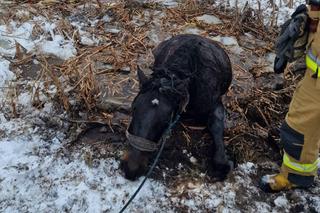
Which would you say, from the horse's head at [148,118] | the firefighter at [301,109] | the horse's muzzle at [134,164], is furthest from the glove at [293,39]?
the horse's muzzle at [134,164]

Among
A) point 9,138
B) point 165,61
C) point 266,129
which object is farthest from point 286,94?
point 9,138

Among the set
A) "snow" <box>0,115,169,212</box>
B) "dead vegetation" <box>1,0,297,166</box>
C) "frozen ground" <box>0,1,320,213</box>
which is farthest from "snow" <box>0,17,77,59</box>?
"snow" <box>0,115,169,212</box>

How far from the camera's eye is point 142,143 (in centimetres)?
352

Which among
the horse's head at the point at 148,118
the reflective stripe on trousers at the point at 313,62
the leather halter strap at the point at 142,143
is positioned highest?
the reflective stripe on trousers at the point at 313,62

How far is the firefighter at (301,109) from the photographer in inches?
133

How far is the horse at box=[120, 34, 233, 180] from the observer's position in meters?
3.53

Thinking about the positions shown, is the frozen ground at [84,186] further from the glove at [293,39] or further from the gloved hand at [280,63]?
the glove at [293,39]

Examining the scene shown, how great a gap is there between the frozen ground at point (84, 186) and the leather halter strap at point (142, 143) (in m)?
0.44

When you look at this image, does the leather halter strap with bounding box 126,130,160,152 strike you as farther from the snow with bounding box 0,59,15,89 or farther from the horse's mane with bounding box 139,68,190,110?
the snow with bounding box 0,59,15,89

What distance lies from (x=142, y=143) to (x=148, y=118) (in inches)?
7.9

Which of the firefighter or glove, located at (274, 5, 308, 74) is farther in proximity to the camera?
glove, located at (274, 5, 308, 74)

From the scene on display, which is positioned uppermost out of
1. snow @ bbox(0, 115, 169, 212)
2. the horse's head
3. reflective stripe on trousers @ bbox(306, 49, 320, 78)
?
reflective stripe on trousers @ bbox(306, 49, 320, 78)

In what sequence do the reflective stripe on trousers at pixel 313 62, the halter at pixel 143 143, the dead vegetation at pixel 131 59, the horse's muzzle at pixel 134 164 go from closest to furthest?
1. the reflective stripe on trousers at pixel 313 62
2. the halter at pixel 143 143
3. the horse's muzzle at pixel 134 164
4. the dead vegetation at pixel 131 59

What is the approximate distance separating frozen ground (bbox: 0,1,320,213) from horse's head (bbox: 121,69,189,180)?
0.42 meters
